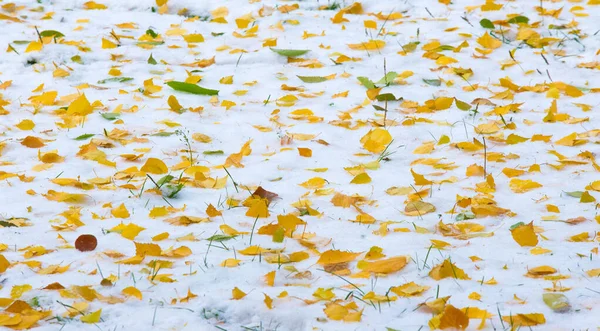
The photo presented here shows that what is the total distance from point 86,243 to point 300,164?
1044 mm

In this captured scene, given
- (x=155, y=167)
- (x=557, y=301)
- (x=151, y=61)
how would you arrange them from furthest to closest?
1. (x=151, y=61)
2. (x=155, y=167)
3. (x=557, y=301)

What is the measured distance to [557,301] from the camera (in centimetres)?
213

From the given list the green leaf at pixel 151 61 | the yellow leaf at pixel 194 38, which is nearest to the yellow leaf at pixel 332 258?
the green leaf at pixel 151 61

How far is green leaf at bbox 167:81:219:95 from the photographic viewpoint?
4.08m

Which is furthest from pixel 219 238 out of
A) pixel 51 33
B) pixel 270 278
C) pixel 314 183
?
pixel 51 33

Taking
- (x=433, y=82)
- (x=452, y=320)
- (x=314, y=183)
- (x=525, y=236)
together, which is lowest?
(x=433, y=82)

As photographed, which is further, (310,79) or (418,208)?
(310,79)

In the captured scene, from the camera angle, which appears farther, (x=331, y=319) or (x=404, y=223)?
(x=404, y=223)

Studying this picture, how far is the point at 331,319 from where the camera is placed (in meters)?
2.11

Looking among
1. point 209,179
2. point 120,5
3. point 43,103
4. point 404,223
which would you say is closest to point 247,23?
point 120,5

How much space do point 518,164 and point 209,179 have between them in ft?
4.09

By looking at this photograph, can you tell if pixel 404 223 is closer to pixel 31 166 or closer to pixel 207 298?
pixel 207 298

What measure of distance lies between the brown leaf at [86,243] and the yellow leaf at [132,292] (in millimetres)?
344

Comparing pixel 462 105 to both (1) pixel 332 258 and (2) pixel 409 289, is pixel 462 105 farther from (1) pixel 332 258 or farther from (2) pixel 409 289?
(2) pixel 409 289
